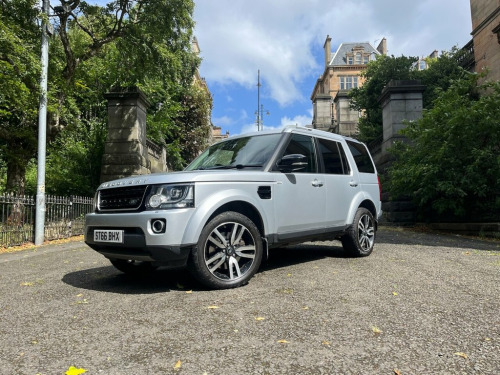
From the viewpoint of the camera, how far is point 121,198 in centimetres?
409

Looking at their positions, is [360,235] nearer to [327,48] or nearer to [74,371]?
[74,371]

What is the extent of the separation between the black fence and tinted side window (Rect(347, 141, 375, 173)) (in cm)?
773

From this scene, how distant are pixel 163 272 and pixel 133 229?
1522 millimetres

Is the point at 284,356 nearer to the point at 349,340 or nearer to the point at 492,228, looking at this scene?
the point at 349,340

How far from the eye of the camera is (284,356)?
2.34 metres

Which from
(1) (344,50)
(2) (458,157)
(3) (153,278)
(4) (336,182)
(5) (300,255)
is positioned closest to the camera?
(3) (153,278)

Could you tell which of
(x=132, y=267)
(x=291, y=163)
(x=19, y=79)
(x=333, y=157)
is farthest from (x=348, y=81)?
(x=132, y=267)

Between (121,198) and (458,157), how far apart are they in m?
9.32

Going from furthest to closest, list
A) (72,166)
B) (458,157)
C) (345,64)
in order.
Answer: (345,64) → (72,166) → (458,157)

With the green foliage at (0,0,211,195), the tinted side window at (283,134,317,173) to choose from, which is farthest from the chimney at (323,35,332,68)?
the tinted side window at (283,134,317,173)

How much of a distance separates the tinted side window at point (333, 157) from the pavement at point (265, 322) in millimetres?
1441

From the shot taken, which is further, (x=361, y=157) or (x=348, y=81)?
(x=348, y=81)

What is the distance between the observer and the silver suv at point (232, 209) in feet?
12.1

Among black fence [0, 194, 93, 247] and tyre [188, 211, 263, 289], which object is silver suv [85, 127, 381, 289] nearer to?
tyre [188, 211, 263, 289]
